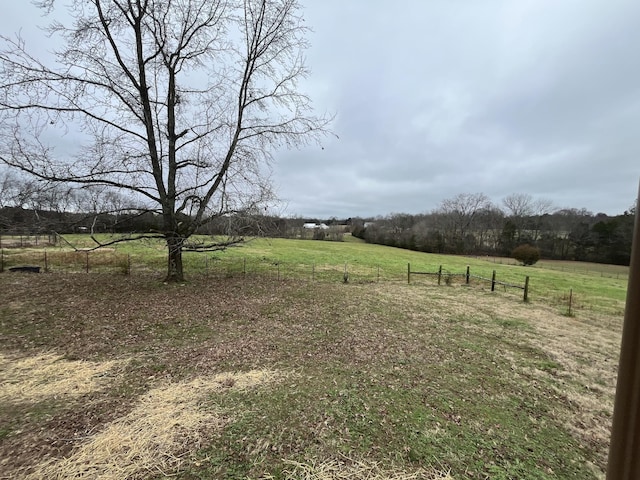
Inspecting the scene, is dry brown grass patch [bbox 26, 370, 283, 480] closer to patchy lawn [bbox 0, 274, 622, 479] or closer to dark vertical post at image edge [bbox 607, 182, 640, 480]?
patchy lawn [bbox 0, 274, 622, 479]

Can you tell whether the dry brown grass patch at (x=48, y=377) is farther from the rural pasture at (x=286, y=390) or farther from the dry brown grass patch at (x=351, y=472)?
the dry brown grass patch at (x=351, y=472)

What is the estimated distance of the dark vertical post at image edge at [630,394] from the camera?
0.67m

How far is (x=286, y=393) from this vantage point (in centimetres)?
486

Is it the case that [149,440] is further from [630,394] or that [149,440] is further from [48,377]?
[630,394]

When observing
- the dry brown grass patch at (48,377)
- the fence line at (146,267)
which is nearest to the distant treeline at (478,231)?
the fence line at (146,267)

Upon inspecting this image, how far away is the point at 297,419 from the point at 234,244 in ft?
29.8

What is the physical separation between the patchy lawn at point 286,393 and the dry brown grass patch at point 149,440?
18mm

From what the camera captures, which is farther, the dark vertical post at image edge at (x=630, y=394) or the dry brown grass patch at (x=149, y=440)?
the dry brown grass patch at (x=149, y=440)

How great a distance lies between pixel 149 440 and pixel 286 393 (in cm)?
197

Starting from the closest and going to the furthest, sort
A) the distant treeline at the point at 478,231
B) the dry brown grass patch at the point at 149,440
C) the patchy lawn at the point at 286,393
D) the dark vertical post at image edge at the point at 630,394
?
1. the dark vertical post at image edge at the point at 630,394
2. the dry brown grass patch at the point at 149,440
3. the patchy lawn at the point at 286,393
4. the distant treeline at the point at 478,231

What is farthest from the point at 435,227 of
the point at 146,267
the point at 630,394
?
the point at 630,394

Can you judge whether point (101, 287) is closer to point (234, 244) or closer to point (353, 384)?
point (234, 244)

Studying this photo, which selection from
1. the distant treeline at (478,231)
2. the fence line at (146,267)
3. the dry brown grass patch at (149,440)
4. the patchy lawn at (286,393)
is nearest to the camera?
the dry brown grass patch at (149,440)

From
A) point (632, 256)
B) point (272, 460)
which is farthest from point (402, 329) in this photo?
point (632, 256)
